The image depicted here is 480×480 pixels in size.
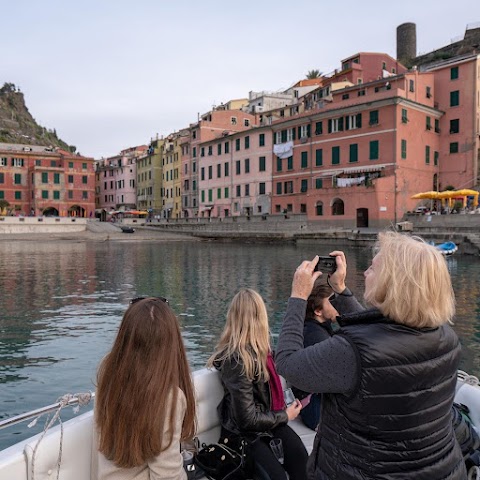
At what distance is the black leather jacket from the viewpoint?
10.1ft

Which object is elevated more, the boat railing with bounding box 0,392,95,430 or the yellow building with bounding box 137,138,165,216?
the yellow building with bounding box 137,138,165,216

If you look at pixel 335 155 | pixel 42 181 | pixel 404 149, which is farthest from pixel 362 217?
pixel 42 181

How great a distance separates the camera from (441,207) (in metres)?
41.2

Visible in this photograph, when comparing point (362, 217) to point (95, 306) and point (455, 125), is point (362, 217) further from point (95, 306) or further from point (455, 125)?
point (95, 306)

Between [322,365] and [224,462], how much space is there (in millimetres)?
1568

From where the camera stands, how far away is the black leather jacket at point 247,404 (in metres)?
Result: 3.08

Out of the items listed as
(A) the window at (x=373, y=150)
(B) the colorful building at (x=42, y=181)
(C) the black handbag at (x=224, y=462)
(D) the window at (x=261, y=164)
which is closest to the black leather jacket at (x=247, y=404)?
(C) the black handbag at (x=224, y=462)

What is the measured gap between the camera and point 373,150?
4259 cm

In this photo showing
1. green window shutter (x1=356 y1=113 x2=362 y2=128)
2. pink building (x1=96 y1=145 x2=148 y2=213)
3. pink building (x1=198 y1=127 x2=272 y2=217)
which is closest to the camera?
green window shutter (x1=356 y1=113 x2=362 y2=128)

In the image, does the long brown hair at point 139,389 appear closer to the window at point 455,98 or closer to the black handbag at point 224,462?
the black handbag at point 224,462

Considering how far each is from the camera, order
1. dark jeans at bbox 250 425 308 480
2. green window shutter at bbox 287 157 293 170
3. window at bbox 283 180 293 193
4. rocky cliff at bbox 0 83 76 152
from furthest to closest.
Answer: rocky cliff at bbox 0 83 76 152 → green window shutter at bbox 287 157 293 170 → window at bbox 283 180 293 193 → dark jeans at bbox 250 425 308 480

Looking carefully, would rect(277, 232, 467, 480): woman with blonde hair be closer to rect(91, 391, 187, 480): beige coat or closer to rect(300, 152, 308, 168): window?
rect(91, 391, 187, 480): beige coat

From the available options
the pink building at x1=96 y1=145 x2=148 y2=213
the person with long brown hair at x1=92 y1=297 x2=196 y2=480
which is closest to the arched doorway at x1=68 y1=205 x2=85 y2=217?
the pink building at x1=96 y1=145 x2=148 y2=213

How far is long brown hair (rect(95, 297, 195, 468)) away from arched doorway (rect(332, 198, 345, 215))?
42.8 m
